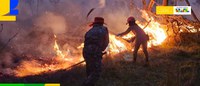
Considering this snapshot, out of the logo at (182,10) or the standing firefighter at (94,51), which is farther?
the logo at (182,10)

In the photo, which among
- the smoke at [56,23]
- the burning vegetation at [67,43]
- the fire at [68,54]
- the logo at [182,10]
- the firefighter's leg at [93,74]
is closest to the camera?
the firefighter's leg at [93,74]

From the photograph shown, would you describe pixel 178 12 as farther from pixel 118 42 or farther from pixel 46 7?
pixel 46 7

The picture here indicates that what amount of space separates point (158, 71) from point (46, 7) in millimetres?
9309

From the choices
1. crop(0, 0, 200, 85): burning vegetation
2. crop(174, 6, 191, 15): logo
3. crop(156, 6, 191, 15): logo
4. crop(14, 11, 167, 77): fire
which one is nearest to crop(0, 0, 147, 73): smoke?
crop(0, 0, 200, 85): burning vegetation

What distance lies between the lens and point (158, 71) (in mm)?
10859

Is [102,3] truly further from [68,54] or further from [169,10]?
[68,54]

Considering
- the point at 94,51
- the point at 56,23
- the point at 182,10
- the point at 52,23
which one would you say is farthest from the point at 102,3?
the point at 94,51

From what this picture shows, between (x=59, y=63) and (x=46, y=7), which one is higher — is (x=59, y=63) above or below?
below

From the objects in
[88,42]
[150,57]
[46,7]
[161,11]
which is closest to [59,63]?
[150,57]

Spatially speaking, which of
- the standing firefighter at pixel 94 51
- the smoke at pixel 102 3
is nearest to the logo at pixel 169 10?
the smoke at pixel 102 3

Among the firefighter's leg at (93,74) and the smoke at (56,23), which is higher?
→ the smoke at (56,23)

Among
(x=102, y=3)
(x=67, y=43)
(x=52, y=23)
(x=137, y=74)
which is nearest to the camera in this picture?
(x=137, y=74)

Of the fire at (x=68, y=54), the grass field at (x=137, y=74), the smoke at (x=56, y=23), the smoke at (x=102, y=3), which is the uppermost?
the smoke at (x=102, y=3)

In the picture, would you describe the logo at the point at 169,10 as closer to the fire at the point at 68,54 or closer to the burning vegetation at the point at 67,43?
the burning vegetation at the point at 67,43
